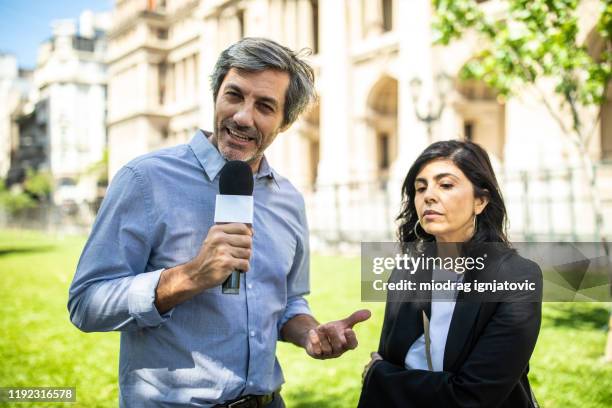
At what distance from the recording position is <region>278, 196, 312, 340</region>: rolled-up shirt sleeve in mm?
2555

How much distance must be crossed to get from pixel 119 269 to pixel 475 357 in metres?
1.26

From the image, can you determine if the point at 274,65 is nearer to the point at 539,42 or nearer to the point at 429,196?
the point at 429,196

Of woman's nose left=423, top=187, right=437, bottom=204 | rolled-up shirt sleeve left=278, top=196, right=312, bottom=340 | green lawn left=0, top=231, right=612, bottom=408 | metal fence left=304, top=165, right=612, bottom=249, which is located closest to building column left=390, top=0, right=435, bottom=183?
metal fence left=304, top=165, right=612, bottom=249

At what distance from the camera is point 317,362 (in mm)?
6309

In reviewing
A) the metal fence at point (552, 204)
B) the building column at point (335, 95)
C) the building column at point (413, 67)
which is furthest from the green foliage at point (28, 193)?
the metal fence at point (552, 204)

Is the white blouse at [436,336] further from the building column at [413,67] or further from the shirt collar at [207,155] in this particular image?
the building column at [413,67]

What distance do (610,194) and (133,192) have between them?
46.6 ft

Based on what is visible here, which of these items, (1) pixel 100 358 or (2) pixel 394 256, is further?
(1) pixel 100 358

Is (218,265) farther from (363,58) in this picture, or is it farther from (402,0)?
(363,58)

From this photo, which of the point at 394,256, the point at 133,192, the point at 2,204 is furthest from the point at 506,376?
the point at 2,204

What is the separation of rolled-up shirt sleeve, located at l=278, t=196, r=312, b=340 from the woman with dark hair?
1.35 ft

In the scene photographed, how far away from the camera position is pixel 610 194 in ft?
45.4

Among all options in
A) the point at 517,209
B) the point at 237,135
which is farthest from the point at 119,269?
the point at 517,209

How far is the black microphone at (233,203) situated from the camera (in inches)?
69.8
